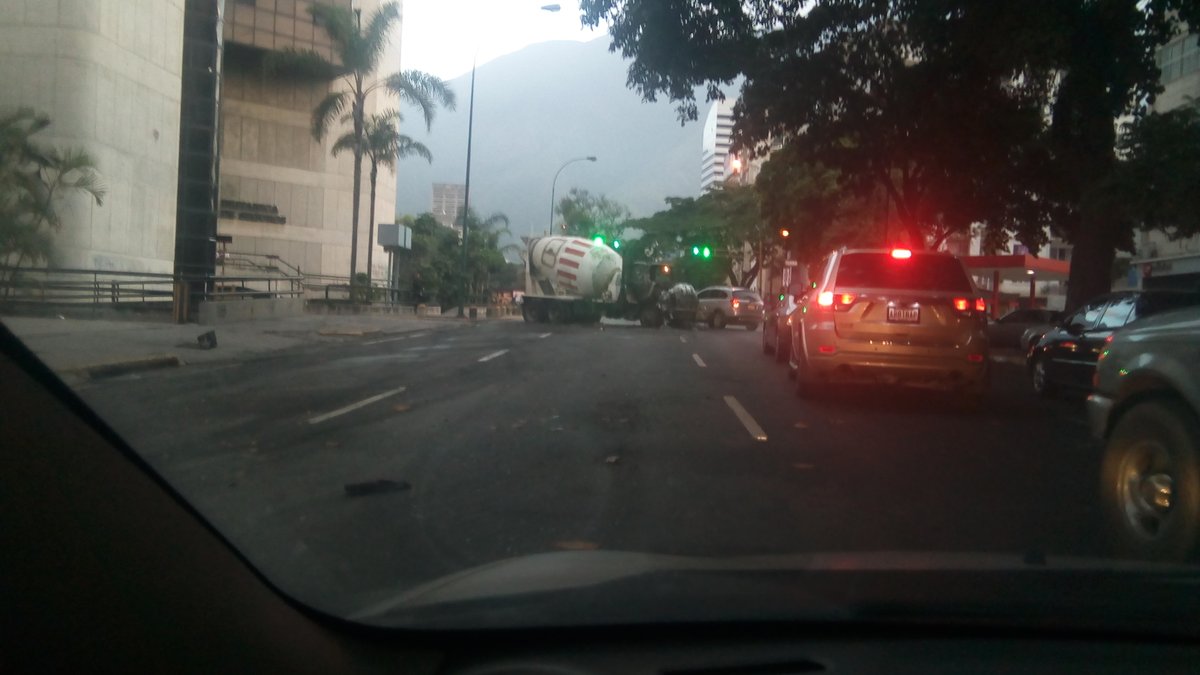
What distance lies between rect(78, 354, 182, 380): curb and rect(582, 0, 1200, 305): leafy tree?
814 centimetres

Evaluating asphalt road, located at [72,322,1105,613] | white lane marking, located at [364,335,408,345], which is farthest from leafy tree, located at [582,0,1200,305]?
white lane marking, located at [364,335,408,345]

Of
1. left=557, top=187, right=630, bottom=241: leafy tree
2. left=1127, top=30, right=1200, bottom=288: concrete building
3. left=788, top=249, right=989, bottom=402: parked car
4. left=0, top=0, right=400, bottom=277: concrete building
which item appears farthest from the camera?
left=557, top=187, right=630, bottom=241: leafy tree

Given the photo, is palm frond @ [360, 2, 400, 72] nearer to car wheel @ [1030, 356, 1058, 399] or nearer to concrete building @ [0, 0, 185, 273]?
concrete building @ [0, 0, 185, 273]

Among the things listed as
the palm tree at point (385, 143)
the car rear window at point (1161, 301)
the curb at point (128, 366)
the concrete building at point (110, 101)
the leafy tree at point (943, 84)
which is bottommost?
the curb at point (128, 366)

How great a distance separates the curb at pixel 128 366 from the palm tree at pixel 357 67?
1017 inches

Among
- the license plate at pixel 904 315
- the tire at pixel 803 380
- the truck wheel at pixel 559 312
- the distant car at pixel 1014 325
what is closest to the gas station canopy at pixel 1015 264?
the distant car at pixel 1014 325

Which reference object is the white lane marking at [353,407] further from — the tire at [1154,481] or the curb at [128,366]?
the tire at [1154,481]

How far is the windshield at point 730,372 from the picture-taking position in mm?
4656

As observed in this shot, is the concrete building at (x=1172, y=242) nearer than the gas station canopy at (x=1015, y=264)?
Yes

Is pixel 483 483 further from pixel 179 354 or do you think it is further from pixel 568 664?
pixel 179 354

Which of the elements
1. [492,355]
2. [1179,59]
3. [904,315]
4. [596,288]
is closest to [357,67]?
[596,288]

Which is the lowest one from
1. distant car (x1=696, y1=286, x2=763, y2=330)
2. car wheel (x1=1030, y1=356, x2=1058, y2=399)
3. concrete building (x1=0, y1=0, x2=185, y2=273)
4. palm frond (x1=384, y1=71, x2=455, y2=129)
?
car wheel (x1=1030, y1=356, x2=1058, y2=399)

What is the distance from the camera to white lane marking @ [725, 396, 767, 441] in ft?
32.2

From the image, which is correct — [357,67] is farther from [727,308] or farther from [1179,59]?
[1179,59]
